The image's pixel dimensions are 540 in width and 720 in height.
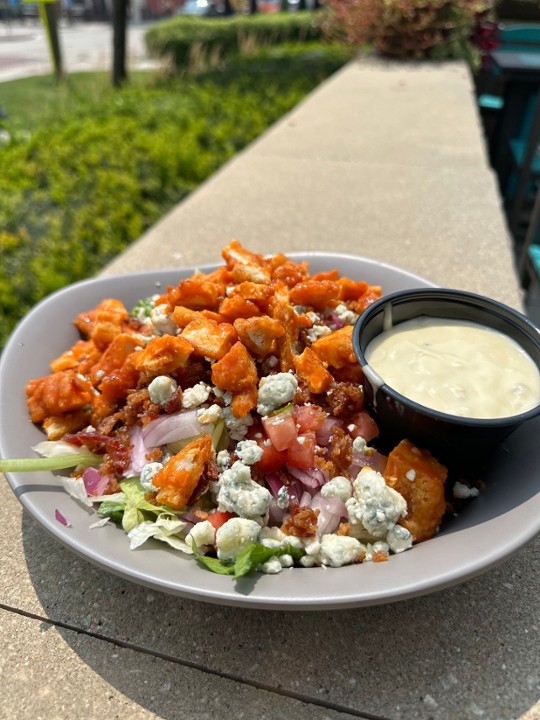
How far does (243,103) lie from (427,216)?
194 inches

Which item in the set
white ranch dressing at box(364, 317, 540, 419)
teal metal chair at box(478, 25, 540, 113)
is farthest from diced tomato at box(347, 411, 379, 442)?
teal metal chair at box(478, 25, 540, 113)

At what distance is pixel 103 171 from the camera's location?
5355mm

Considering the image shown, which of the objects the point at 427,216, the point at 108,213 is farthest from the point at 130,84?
the point at 427,216

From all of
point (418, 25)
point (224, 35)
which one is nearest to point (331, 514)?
point (418, 25)

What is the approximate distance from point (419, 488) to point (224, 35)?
16953 millimetres

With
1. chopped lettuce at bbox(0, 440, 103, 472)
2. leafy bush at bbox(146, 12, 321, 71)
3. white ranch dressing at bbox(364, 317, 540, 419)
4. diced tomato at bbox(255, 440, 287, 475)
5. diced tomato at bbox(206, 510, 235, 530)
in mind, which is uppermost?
white ranch dressing at bbox(364, 317, 540, 419)

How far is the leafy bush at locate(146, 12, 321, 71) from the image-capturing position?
14.5m

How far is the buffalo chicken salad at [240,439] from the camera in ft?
4.75

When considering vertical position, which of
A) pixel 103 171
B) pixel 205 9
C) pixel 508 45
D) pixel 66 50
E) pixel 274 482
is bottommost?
pixel 66 50

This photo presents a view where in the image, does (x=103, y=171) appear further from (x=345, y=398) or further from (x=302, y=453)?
(x=302, y=453)

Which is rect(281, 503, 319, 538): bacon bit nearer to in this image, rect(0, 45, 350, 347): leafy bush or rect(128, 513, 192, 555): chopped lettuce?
rect(128, 513, 192, 555): chopped lettuce

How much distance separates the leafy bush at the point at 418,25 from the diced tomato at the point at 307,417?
9.87 meters

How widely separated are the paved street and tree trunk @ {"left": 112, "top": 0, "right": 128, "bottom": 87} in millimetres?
1912

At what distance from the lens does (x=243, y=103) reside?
26.8ft
